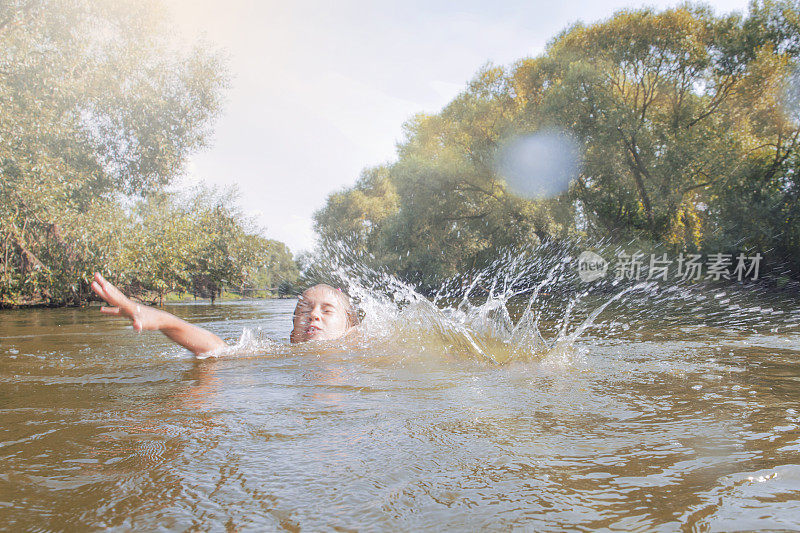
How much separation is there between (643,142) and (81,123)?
1914cm

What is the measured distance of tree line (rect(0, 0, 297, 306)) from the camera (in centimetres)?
1126

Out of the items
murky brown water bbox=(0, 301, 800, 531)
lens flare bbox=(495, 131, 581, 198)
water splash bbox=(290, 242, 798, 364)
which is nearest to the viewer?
murky brown water bbox=(0, 301, 800, 531)

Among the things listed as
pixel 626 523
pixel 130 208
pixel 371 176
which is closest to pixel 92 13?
pixel 130 208

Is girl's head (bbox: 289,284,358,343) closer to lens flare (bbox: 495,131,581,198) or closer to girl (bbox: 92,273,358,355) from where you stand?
girl (bbox: 92,273,358,355)

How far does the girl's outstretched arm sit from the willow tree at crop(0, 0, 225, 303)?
874 centimetres

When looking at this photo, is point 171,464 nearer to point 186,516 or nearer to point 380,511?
point 186,516

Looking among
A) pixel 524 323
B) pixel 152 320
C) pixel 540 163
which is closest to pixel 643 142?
pixel 540 163

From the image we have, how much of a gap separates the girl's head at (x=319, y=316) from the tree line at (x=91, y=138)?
883cm

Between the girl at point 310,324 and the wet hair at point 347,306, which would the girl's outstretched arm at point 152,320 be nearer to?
the girl at point 310,324

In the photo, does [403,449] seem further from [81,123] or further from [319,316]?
[81,123]

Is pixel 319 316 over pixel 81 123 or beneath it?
beneath
